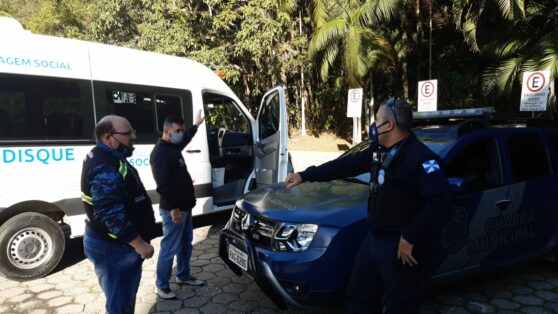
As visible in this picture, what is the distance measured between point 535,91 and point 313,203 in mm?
5720

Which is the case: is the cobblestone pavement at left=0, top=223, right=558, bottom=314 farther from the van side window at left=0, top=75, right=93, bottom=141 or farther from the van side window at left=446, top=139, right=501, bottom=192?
the van side window at left=0, top=75, right=93, bottom=141

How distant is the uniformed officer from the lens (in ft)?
6.95

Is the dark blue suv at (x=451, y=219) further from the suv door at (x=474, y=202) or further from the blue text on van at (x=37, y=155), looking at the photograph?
the blue text on van at (x=37, y=155)

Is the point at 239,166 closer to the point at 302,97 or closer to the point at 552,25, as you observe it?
the point at 552,25

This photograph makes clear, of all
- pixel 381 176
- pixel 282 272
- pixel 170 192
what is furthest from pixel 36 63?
pixel 381 176

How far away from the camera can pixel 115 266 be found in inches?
94.4

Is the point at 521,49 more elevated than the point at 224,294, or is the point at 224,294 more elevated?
the point at 521,49

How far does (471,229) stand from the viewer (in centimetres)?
316

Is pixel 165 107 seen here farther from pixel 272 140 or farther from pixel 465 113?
pixel 465 113

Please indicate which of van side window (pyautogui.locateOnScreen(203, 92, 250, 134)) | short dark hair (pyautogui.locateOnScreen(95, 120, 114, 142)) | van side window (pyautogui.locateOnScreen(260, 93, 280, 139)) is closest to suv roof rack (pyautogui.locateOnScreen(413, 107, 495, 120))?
van side window (pyautogui.locateOnScreen(260, 93, 280, 139))

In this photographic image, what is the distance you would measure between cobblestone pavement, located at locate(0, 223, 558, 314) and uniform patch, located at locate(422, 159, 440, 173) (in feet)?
5.73

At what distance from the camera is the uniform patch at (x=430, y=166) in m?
2.14

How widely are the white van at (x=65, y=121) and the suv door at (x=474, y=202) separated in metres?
2.29

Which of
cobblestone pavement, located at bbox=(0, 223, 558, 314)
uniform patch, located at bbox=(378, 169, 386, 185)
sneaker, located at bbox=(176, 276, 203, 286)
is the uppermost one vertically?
uniform patch, located at bbox=(378, 169, 386, 185)
